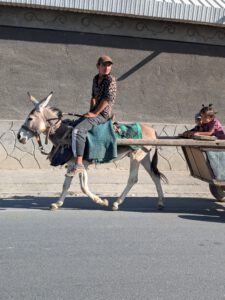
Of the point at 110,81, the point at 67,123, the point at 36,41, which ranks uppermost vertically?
the point at 36,41

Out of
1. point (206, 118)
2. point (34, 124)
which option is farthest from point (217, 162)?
point (34, 124)

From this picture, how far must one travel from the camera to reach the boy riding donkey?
8336mm

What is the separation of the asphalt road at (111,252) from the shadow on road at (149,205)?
0.02 metres

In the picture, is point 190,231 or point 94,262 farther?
point 190,231

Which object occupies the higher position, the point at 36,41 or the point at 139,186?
the point at 36,41

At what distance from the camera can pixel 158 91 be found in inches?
531

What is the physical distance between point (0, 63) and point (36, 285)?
7.99 m

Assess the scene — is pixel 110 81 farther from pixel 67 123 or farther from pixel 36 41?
pixel 36 41

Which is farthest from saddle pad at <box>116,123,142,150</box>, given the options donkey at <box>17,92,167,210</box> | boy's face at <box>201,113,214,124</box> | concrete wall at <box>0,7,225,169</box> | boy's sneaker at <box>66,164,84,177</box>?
concrete wall at <box>0,7,225,169</box>

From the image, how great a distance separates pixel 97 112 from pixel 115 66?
486 cm

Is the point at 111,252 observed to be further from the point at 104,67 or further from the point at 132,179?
the point at 104,67

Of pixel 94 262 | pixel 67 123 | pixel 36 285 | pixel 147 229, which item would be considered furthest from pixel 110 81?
pixel 36 285

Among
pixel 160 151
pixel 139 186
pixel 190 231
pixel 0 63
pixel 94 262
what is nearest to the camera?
pixel 94 262

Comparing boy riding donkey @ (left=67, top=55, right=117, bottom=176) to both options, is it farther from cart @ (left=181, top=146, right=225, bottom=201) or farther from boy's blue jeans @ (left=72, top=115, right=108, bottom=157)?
cart @ (left=181, top=146, right=225, bottom=201)
